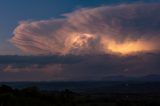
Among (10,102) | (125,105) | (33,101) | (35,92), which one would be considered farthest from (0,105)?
(125,105)

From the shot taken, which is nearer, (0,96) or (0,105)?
(0,105)

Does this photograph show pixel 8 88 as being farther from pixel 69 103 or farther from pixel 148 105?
pixel 148 105

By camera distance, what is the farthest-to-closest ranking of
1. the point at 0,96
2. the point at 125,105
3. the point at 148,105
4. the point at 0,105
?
the point at 148,105 → the point at 125,105 → the point at 0,96 → the point at 0,105

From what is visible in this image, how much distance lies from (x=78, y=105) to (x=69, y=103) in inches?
65.1

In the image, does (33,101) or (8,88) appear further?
(8,88)

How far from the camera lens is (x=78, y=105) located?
7506cm

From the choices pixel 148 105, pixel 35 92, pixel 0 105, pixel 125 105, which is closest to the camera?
pixel 0 105

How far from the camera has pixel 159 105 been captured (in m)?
110

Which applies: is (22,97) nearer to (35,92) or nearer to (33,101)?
(33,101)

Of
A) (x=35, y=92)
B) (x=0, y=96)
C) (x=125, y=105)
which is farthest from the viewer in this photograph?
(x=125, y=105)

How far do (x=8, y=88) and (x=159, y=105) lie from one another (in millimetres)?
47552

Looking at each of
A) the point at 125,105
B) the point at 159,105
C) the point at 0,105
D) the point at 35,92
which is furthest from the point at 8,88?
the point at 159,105

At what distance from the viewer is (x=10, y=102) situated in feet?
212

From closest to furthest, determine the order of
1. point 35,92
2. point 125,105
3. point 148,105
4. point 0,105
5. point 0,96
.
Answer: point 0,105
point 0,96
point 35,92
point 125,105
point 148,105
